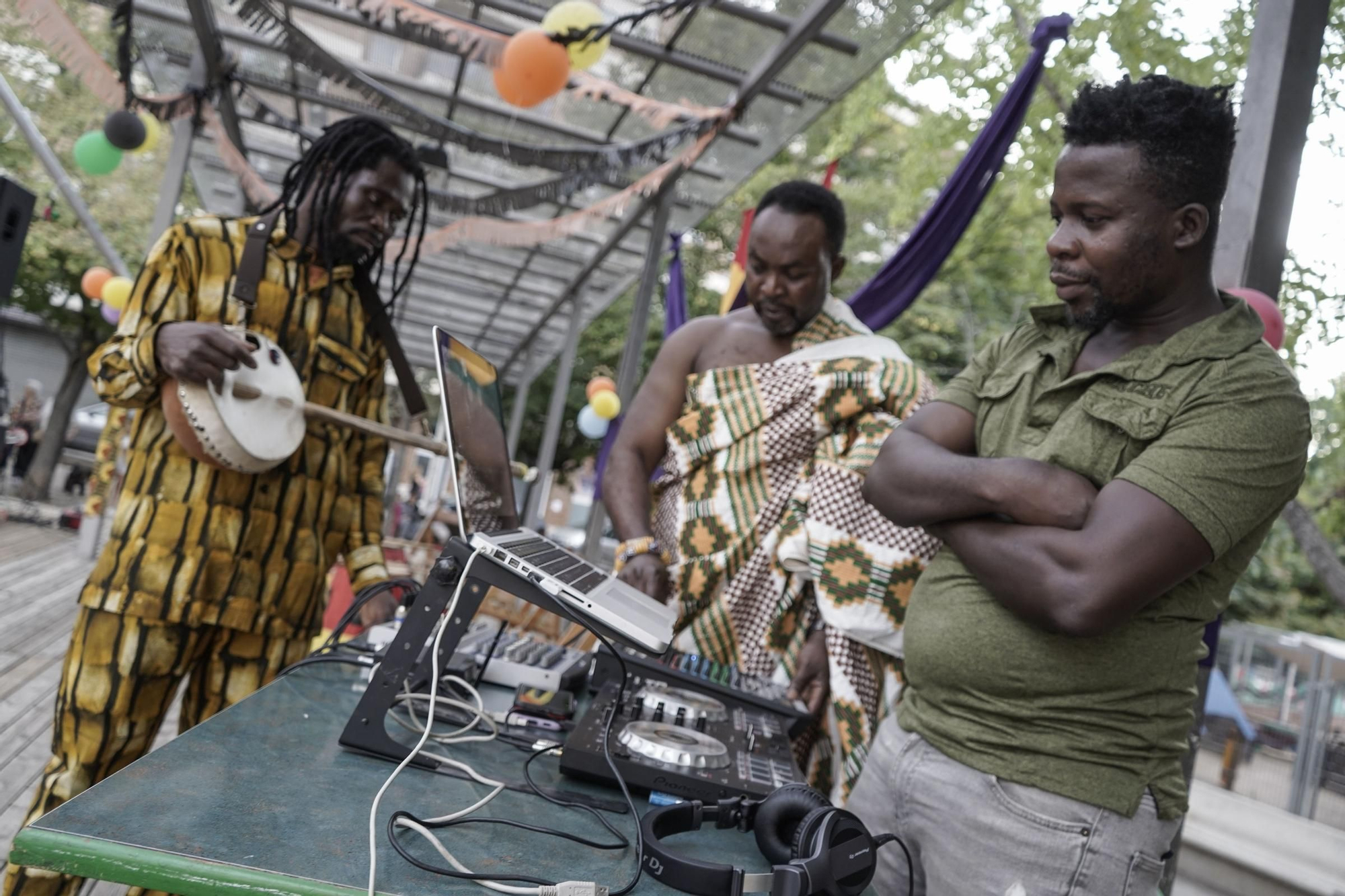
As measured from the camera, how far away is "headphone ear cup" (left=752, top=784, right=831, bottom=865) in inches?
40.7

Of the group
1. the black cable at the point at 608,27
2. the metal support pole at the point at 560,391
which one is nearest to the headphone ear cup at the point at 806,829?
the black cable at the point at 608,27

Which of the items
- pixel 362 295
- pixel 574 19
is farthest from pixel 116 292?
pixel 362 295

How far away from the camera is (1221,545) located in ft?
4.22

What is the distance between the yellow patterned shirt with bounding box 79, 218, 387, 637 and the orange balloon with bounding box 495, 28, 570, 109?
195 centimetres

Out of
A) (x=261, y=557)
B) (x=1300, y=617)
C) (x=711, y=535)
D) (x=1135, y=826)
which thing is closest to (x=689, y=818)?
(x=1135, y=826)

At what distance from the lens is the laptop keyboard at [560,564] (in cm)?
121

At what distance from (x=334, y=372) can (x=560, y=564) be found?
119 cm

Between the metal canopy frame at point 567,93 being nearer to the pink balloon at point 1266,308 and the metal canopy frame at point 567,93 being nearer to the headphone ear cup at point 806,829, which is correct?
the pink balloon at point 1266,308

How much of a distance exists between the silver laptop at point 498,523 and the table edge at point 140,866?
0.44 metres

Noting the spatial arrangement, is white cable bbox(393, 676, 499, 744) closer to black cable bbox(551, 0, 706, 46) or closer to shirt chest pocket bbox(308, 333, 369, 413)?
shirt chest pocket bbox(308, 333, 369, 413)

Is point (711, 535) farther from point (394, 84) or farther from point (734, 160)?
point (394, 84)

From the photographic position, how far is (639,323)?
6703 mm

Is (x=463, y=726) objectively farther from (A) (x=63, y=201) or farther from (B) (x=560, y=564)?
(A) (x=63, y=201)

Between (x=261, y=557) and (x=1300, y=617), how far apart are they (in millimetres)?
20401
